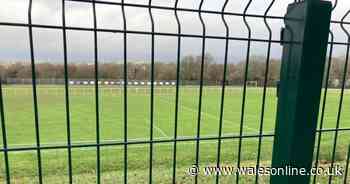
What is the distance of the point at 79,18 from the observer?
1.36 metres

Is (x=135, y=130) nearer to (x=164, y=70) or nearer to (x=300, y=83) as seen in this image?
(x=164, y=70)

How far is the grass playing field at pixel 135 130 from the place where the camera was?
5250mm

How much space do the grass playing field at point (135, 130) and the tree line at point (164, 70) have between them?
26 centimetres

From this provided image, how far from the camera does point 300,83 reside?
1.61 metres

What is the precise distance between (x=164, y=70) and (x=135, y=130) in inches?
932

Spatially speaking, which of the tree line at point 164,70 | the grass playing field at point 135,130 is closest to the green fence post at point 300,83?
the tree line at point 164,70

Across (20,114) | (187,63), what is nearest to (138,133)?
(20,114)

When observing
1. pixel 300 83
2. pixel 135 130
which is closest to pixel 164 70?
pixel 300 83

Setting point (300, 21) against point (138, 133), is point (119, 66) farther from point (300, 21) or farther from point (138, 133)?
point (138, 133)

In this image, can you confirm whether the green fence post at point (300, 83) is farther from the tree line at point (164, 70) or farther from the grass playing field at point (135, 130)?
the grass playing field at point (135, 130)

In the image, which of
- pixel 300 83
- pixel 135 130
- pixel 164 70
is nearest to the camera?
pixel 300 83

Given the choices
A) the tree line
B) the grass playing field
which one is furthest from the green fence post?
the grass playing field

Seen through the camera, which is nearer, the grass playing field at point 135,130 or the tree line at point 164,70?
the tree line at point 164,70

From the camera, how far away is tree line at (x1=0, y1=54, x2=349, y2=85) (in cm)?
150
